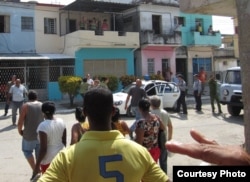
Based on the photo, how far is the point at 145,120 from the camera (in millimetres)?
4840

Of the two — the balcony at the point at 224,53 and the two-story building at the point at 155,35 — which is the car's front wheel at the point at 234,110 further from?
the balcony at the point at 224,53

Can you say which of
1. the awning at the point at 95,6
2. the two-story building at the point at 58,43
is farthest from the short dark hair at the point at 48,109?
the awning at the point at 95,6

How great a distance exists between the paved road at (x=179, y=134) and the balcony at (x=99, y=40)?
7999 millimetres

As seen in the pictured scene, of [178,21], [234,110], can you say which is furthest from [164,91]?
[178,21]

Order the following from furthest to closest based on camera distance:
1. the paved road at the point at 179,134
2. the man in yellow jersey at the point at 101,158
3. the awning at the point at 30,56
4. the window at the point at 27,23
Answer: the window at the point at 27,23, the awning at the point at 30,56, the paved road at the point at 179,134, the man in yellow jersey at the point at 101,158

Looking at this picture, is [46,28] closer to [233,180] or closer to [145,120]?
[145,120]

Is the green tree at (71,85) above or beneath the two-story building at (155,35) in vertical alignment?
beneath

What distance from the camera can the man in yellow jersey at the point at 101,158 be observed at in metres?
1.98

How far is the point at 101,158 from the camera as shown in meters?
2.01

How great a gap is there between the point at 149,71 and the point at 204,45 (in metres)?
5.86

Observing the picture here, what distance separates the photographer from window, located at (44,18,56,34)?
74.7ft

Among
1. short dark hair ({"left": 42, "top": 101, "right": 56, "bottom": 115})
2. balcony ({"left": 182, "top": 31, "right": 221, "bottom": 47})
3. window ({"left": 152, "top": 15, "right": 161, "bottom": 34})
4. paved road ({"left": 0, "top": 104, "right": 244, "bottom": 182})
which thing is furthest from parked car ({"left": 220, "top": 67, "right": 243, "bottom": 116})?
balcony ({"left": 182, "top": 31, "right": 221, "bottom": 47})

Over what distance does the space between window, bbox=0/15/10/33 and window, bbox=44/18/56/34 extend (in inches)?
95.3

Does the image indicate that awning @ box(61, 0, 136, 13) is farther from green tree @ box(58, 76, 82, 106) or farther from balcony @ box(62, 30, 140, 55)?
green tree @ box(58, 76, 82, 106)
